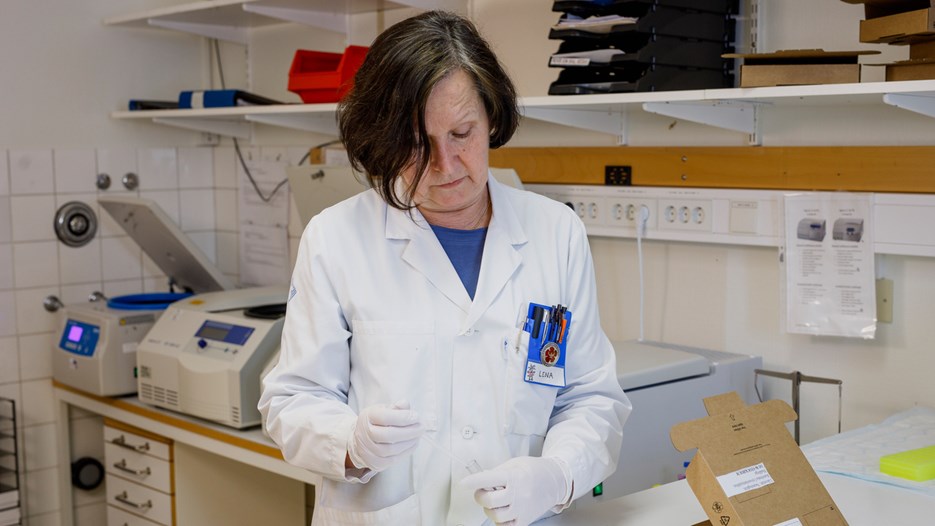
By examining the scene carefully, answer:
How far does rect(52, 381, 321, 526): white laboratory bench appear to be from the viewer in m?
2.58

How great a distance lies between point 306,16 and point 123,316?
103 cm

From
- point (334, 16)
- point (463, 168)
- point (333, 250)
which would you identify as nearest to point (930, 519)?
point (463, 168)

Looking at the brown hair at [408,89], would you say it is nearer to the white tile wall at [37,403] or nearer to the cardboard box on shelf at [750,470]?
the cardboard box on shelf at [750,470]

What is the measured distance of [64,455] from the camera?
3.21 meters

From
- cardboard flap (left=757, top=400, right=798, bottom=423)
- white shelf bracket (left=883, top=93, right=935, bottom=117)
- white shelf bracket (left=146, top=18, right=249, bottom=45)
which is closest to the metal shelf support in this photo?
white shelf bracket (left=883, top=93, right=935, bottom=117)

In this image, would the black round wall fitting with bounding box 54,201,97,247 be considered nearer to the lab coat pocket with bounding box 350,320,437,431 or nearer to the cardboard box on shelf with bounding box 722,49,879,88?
the lab coat pocket with bounding box 350,320,437,431

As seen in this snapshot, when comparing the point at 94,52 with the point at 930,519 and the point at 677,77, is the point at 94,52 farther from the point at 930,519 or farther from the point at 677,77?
the point at 930,519

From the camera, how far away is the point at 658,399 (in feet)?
6.64

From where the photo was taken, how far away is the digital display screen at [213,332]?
2.64 metres

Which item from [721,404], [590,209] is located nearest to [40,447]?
[590,209]

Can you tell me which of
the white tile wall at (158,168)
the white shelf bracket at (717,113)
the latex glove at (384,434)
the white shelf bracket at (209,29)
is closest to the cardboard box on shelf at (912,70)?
the white shelf bracket at (717,113)

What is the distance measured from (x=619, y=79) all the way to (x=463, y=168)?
32.3 inches

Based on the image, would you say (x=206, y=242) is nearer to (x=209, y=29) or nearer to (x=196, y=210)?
(x=196, y=210)

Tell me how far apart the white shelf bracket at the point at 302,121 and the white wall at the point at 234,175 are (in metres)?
0.21
